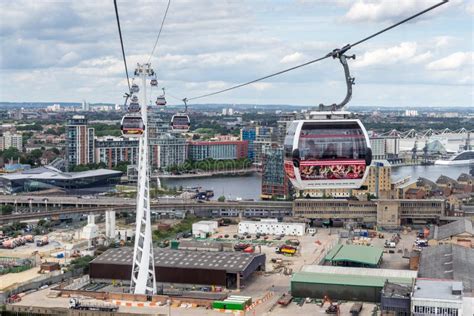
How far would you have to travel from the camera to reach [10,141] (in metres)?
40.0

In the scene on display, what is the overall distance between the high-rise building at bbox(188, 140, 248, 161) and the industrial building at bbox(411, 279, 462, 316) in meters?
28.1

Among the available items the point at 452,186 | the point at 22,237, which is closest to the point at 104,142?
the point at 452,186

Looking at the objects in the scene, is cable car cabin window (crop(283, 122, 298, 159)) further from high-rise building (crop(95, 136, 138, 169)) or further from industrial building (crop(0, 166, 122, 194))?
high-rise building (crop(95, 136, 138, 169))

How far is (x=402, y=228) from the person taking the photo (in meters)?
19.2

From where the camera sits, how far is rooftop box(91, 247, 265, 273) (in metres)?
12.8

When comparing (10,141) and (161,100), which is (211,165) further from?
(161,100)

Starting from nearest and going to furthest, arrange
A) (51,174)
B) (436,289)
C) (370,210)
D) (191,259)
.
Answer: (436,289)
(191,259)
(370,210)
(51,174)

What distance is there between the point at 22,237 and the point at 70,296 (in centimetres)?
544

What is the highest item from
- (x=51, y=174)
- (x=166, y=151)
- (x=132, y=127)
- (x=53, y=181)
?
(x=132, y=127)

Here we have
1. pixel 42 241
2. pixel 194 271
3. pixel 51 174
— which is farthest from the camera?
pixel 51 174

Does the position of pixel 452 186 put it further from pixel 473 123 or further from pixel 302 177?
pixel 473 123

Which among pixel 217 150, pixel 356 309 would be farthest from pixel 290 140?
pixel 217 150

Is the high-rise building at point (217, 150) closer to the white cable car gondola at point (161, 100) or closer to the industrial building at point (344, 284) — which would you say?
the industrial building at point (344, 284)

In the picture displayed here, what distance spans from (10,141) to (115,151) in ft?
23.5
